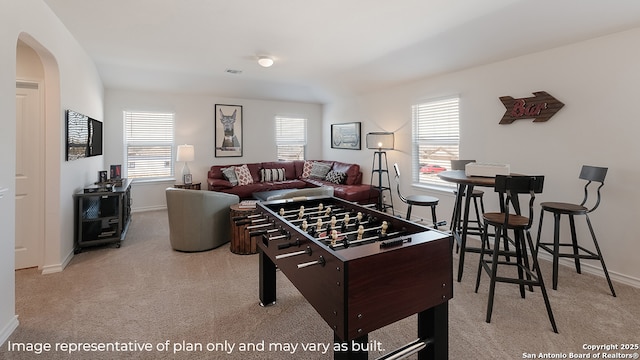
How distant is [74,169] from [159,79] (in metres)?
2.51

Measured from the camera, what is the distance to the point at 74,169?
3.39 metres

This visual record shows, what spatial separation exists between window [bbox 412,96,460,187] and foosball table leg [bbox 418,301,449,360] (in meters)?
3.20

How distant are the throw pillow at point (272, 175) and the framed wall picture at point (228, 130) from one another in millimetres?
736

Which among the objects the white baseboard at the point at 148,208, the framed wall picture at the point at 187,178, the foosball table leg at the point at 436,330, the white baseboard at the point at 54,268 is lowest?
the white baseboard at the point at 54,268

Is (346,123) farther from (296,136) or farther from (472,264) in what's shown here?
(472,264)

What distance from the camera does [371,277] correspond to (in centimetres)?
124

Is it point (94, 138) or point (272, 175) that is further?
point (272, 175)

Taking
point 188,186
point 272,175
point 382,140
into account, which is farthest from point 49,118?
point 382,140

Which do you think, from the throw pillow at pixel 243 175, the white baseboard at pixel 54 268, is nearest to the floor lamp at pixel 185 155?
the throw pillow at pixel 243 175

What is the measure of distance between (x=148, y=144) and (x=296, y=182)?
2947mm

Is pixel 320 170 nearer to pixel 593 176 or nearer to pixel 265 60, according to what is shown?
pixel 265 60

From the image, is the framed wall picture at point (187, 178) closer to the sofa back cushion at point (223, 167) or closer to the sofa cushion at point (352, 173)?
the sofa back cushion at point (223, 167)

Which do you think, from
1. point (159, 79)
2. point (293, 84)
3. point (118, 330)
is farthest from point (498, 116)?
point (159, 79)

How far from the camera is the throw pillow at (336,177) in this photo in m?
6.02
